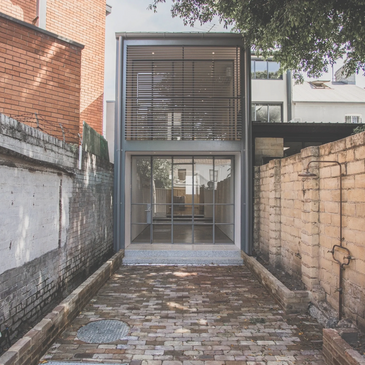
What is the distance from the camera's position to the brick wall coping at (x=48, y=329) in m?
3.29

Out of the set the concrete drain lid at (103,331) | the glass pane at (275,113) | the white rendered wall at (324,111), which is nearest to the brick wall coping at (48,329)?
the concrete drain lid at (103,331)

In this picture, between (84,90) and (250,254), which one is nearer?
(250,254)

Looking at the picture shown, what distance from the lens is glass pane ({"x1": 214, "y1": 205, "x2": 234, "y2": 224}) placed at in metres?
10.5

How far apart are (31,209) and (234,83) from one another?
7544 millimetres

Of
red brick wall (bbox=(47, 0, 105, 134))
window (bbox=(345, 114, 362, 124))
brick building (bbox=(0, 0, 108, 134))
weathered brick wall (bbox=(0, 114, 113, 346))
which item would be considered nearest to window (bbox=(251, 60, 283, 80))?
window (bbox=(345, 114, 362, 124))

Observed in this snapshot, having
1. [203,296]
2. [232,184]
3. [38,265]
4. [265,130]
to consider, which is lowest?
[203,296]

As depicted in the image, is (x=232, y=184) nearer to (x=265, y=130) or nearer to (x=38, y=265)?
(x=265, y=130)

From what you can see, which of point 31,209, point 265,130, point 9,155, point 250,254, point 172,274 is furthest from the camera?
point 265,130

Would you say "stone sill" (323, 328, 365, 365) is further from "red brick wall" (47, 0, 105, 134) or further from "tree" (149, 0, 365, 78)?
"red brick wall" (47, 0, 105, 134)

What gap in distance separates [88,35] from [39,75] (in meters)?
4.90

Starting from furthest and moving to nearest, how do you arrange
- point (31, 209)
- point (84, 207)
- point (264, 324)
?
point (84, 207) < point (264, 324) < point (31, 209)

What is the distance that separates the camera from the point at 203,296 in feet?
20.9

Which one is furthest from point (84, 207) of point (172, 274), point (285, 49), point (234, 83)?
point (285, 49)

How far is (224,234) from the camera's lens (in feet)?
37.7
